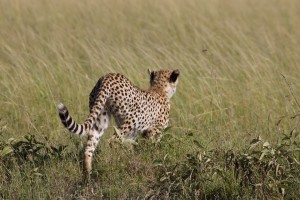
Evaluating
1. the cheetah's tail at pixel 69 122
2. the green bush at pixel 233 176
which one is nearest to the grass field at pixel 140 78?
the green bush at pixel 233 176

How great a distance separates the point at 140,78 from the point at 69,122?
2.84 metres

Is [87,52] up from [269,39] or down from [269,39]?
up

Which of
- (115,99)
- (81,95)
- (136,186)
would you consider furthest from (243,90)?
(136,186)

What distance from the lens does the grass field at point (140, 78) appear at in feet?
17.9

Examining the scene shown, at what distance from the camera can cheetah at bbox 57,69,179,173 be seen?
5.67 m

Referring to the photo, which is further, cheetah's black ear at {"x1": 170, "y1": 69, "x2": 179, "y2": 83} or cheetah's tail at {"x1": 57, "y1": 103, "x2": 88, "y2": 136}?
cheetah's black ear at {"x1": 170, "y1": 69, "x2": 179, "y2": 83}

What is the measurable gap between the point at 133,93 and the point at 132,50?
126 inches

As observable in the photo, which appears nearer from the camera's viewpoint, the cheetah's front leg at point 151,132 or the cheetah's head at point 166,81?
the cheetah's front leg at point 151,132

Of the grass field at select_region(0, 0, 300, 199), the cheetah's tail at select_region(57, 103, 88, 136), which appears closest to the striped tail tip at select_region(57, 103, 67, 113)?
the cheetah's tail at select_region(57, 103, 88, 136)

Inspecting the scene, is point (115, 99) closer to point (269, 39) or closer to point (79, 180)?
point (79, 180)

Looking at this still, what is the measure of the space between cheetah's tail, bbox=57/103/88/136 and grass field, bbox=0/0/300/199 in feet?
0.87

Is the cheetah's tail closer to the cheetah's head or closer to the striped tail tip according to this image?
the striped tail tip

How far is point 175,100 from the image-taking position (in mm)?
7512

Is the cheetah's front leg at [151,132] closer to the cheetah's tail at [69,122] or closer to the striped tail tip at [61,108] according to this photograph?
the cheetah's tail at [69,122]
